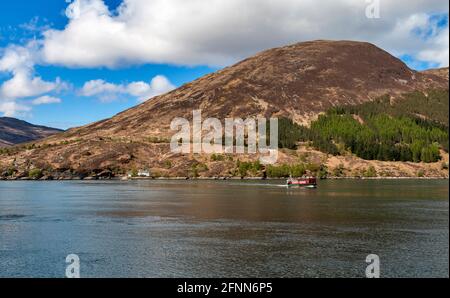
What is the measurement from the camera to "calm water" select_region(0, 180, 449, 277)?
51662 millimetres

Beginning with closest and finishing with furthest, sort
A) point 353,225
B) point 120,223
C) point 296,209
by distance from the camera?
point 353,225
point 120,223
point 296,209

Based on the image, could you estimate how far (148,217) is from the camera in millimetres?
97062

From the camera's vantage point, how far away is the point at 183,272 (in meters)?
50.5

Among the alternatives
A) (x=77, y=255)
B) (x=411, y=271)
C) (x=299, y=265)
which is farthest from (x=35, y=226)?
(x=411, y=271)

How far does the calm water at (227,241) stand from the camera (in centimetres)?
5166

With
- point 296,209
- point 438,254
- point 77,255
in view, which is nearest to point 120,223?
point 77,255

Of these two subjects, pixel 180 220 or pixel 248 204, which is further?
pixel 248 204

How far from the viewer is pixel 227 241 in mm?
67625

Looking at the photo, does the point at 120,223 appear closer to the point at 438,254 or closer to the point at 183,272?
the point at 183,272

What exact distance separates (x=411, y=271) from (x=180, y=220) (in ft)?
161
